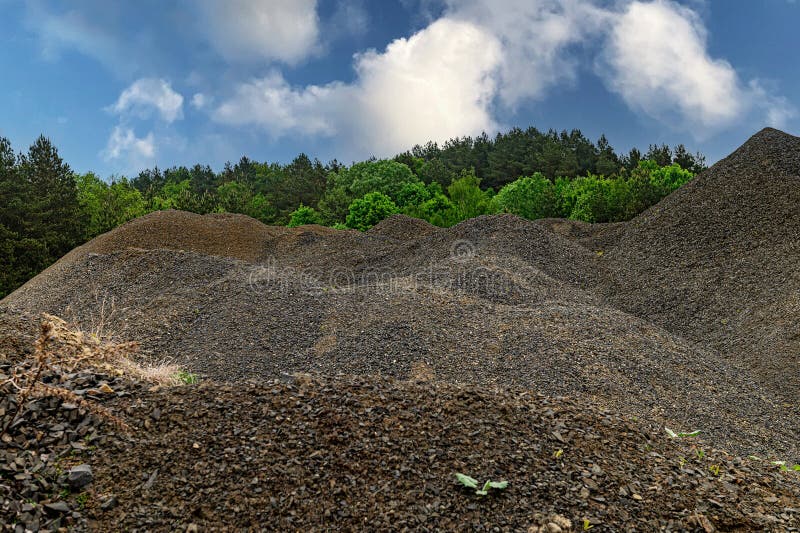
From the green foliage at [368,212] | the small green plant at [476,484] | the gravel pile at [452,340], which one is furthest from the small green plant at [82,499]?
the green foliage at [368,212]

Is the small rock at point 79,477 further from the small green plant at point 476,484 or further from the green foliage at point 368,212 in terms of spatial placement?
the green foliage at point 368,212

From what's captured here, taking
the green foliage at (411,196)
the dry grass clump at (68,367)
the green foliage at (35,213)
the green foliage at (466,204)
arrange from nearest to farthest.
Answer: the dry grass clump at (68,367)
the green foliage at (35,213)
the green foliage at (466,204)
the green foliage at (411,196)

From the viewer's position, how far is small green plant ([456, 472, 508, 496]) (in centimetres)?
336

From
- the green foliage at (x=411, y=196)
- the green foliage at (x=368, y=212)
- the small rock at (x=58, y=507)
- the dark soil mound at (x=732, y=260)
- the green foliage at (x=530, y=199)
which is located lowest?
the small rock at (x=58, y=507)

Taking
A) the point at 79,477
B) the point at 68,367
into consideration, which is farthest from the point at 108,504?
the point at 68,367

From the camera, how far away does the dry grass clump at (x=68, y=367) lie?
3.59 m

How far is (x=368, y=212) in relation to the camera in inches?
1142

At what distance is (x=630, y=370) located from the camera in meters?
7.71

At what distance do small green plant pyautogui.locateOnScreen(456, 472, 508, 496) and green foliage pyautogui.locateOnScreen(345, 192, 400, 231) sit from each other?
25.6 meters

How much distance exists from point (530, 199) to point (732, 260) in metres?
19.2

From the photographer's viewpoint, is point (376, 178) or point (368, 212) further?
point (376, 178)

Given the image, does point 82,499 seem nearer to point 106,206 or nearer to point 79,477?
point 79,477

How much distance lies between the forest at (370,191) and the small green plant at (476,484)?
20287mm

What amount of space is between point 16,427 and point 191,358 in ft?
17.4
